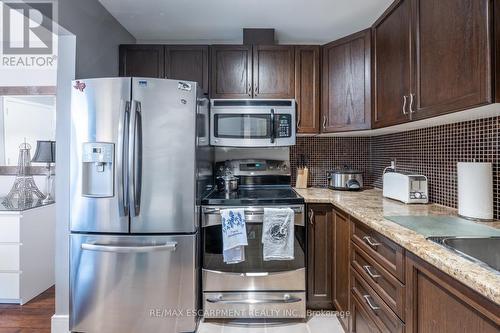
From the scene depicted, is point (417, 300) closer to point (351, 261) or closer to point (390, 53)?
point (351, 261)

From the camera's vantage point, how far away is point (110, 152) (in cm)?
175

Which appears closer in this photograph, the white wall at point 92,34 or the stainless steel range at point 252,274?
the white wall at point 92,34

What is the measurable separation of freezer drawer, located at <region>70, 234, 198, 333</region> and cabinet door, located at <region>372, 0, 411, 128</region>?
157cm

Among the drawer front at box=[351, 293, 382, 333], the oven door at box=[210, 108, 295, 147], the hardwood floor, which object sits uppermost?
the oven door at box=[210, 108, 295, 147]

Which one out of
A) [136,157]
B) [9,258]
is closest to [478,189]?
[136,157]

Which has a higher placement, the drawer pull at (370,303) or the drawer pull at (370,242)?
the drawer pull at (370,242)

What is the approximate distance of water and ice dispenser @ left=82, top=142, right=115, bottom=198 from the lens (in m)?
1.76

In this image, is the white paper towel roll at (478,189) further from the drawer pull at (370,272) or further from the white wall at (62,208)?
the white wall at (62,208)

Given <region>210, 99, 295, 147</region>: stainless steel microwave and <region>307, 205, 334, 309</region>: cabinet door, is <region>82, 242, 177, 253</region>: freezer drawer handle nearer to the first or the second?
<region>210, 99, 295, 147</region>: stainless steel microwave

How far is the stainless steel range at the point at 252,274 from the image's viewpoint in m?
1.97

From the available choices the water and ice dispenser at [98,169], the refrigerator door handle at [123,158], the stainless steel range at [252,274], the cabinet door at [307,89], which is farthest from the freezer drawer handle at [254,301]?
the cabinet door at [307,89]

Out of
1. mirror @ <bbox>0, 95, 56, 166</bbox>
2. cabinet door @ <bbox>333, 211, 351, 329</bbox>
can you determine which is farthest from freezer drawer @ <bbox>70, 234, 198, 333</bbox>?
mirror @ <bbox>0, 95, 56, 166</bbox>

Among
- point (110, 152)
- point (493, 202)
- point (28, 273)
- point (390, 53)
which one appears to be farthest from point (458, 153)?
point (28, 273)

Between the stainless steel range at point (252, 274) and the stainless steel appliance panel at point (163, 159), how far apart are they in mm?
242
